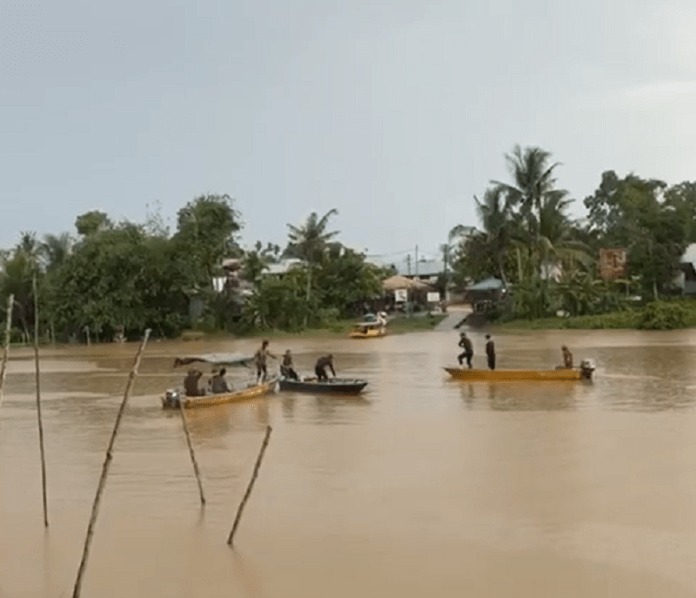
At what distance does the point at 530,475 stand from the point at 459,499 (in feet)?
4.83

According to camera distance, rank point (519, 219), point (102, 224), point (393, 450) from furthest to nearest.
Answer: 1. point (102, 224)
2. point (519, 219)
3. point (393, 450)

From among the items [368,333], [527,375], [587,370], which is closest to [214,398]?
[527,375]

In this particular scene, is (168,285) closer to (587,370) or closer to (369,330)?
(369,330)

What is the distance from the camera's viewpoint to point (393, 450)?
44.1 ft

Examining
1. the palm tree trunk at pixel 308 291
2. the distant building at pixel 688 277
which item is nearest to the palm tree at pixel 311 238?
the palm tree trunk at pixel 308 291

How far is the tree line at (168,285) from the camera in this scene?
4238 centimetres

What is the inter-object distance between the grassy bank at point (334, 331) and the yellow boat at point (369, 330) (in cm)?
87

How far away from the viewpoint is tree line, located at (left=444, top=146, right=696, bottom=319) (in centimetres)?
4000

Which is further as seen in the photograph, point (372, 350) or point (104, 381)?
point (372, 350)

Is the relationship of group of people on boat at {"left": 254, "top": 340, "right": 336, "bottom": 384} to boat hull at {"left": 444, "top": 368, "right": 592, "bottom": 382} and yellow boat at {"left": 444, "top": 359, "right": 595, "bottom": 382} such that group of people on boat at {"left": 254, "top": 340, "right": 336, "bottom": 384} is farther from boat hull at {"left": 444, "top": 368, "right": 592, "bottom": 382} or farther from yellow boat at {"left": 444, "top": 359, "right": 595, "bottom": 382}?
yellow boat at {"left": 444, "top": 359, "right": 595, "bottom": 382}

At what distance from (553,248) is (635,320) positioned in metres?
4.48

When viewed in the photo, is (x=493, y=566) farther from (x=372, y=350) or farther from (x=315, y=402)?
(x=372, y=350)

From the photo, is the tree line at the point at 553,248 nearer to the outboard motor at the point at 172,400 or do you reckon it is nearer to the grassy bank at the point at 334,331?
the grassy bank at the point at 334,331

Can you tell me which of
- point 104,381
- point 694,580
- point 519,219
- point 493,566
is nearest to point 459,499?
point 493,566
